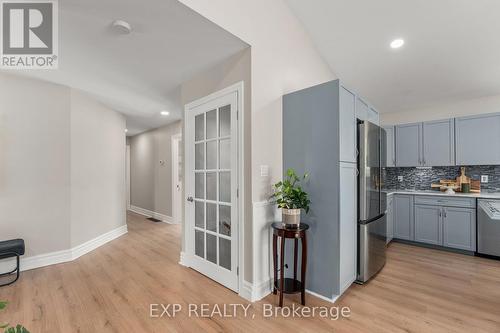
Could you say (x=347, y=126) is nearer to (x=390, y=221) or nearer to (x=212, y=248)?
(x=212, y=248)

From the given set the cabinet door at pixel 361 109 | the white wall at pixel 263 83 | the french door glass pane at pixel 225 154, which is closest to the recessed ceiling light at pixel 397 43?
the cabinet door at pixel 361 109

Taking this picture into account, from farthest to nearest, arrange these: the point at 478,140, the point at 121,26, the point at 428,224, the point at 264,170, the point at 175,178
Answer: the point at 175,178 < the point at 428,224 < the point at 478,140 < the point at 264,170 < the point at 121,26

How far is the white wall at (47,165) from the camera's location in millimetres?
2982

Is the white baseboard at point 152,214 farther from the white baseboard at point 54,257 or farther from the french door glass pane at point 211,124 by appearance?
the french door glass pane at point 211,124

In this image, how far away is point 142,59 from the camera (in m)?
2.58

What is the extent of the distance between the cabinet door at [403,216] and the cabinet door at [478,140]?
1014mm

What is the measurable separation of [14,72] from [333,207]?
4179 millimetres

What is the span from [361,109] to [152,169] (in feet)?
17.6

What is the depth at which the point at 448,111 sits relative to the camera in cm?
427

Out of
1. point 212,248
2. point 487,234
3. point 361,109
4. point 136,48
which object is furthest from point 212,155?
point 487,234

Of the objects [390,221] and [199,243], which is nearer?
[199,243]

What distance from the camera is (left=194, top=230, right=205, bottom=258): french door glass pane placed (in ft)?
9.55

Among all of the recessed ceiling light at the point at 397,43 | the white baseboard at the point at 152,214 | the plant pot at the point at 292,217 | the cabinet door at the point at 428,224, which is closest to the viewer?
the plant pot at the point at 292,217

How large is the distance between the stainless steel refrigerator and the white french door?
1.39 meters
